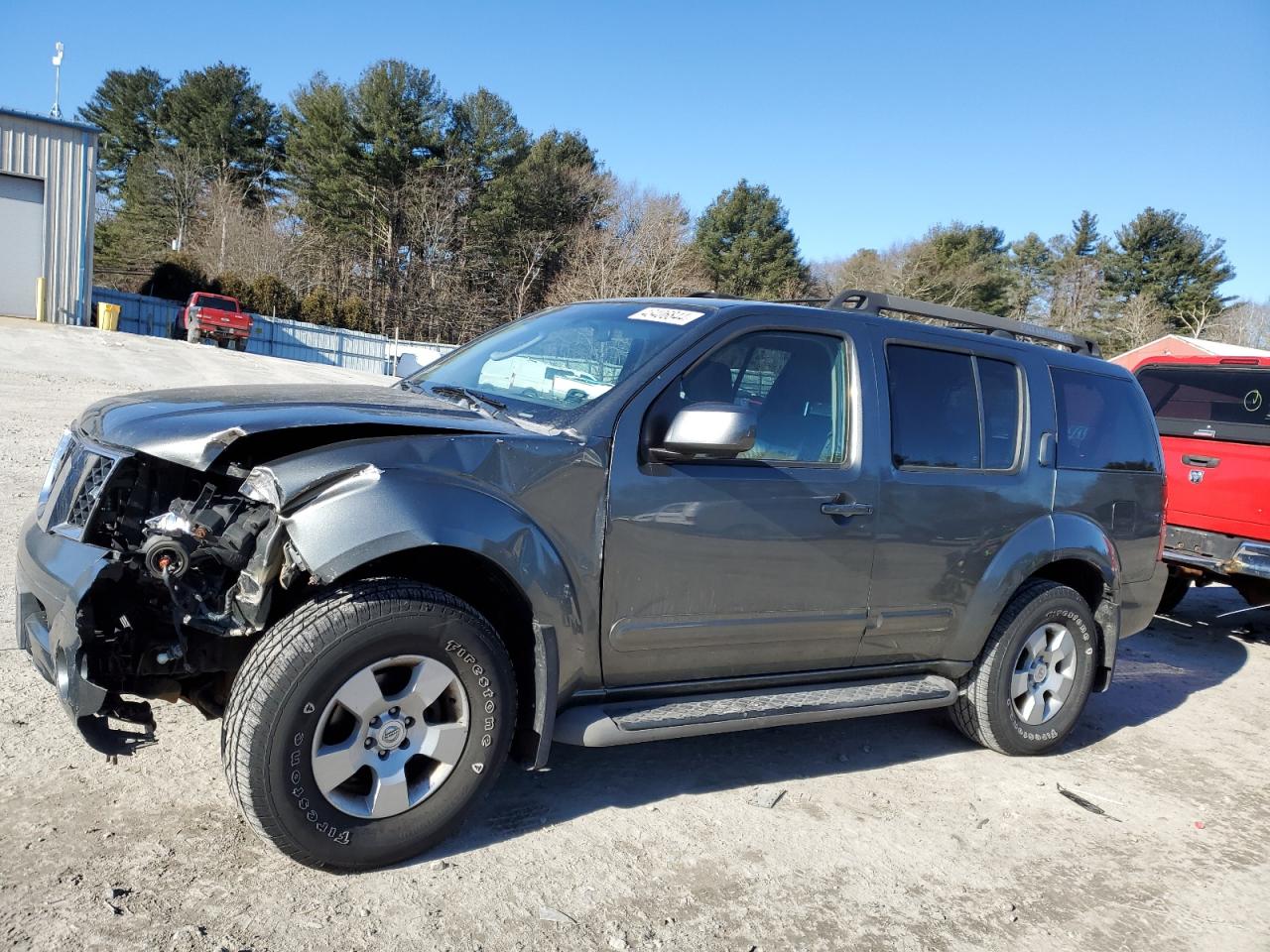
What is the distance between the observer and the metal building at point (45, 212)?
2280 centimetres

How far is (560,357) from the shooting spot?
377cm

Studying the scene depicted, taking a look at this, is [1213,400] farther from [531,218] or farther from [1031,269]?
[1031,269]

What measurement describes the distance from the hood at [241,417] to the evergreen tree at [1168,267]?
62.3m

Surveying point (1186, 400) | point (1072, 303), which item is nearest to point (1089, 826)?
point (1186, 400)

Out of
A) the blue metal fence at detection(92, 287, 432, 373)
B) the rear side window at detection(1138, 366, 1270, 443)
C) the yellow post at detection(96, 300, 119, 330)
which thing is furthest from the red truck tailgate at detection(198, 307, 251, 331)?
the rear side window at detection(1138, 366, 1270, 443)

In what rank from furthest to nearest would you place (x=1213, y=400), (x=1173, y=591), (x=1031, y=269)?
1. (x=1031, y=269)
2. (x=1173, y=591)
3. (x=1213, y=400)

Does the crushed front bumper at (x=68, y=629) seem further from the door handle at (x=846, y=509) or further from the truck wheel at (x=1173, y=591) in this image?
the truck wheel at (x=1173, y=591)

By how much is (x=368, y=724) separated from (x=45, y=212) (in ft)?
85.2

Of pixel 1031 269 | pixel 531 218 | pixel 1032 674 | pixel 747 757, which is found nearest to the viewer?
pixel 747 757

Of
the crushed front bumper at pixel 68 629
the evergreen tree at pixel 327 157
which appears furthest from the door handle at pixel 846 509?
the evergreen tree at pixel 327 157

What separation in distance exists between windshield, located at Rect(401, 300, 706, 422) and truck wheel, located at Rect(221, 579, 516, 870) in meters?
0.90

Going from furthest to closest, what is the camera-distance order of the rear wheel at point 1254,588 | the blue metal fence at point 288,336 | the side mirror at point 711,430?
the blue metal fence at point 288,336
the rear wheel at point 1254,588
the side mirror at point 711,430

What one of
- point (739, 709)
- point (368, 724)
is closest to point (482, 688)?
point (368, 724)

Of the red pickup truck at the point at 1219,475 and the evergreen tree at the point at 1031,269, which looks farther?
the evergreen tree at the point at 1031,269
